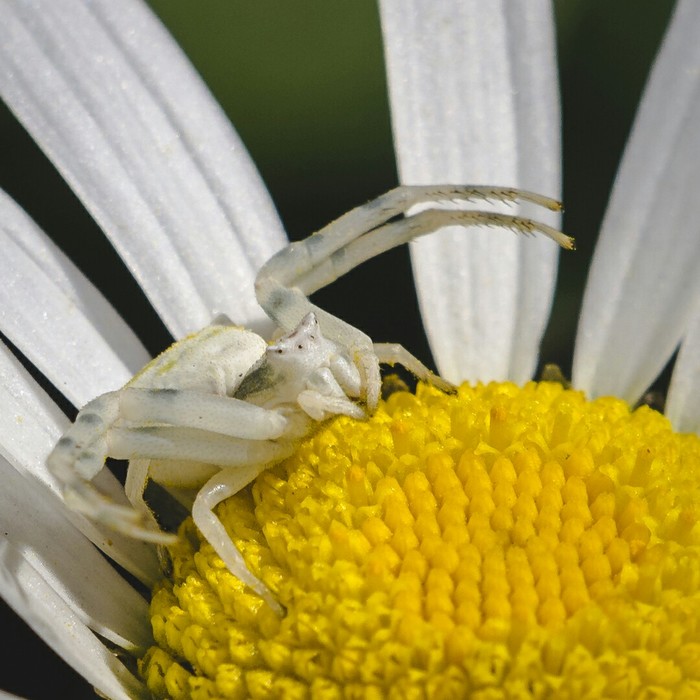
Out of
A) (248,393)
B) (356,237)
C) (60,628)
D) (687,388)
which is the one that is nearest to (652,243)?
(687,388)

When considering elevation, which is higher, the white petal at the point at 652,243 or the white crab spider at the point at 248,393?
the white crab spider at the point at 248,393

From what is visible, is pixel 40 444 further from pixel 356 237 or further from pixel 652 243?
pixel 652 243

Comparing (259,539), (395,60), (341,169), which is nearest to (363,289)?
(341,169)

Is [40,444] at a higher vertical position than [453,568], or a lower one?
higher

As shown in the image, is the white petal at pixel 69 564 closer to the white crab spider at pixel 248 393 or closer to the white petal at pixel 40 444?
the white petal at pixel 40 444

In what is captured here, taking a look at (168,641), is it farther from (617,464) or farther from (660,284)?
(660,284)

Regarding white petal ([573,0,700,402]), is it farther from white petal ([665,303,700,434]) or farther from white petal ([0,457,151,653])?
white petal ([0,457,151,653])

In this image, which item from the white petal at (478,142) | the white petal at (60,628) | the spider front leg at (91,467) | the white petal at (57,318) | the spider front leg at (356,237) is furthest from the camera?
the white petal at (478,142)

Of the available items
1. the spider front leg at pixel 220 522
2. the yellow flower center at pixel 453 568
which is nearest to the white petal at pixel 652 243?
the yellow flower center at pixel 453 568
